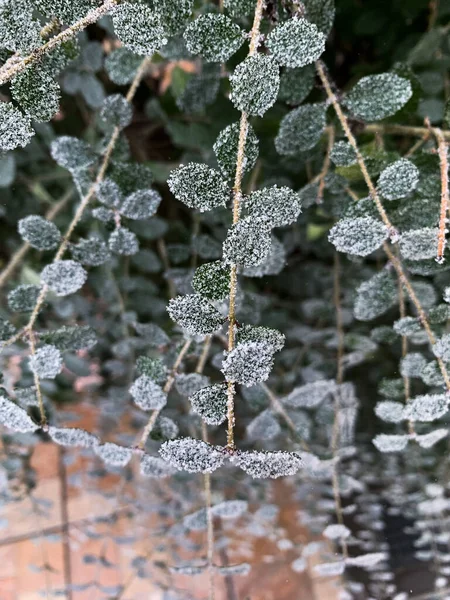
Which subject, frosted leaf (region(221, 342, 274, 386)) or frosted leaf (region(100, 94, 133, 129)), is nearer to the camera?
frosted leaf (region(221, 342, 274, 386))

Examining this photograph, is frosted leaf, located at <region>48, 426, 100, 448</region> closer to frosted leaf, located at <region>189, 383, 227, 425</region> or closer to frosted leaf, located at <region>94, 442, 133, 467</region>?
frosted leaf, located at <region>94, 442, 133, 467</region>

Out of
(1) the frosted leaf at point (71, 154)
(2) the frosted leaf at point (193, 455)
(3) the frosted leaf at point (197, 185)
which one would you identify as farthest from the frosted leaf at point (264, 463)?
(1) the frosted leaf at point (71, 154)

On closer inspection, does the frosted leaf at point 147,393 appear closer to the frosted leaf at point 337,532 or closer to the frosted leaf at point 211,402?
the frosted leaf at point 211,402

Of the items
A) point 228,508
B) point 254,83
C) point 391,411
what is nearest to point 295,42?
point 254,83

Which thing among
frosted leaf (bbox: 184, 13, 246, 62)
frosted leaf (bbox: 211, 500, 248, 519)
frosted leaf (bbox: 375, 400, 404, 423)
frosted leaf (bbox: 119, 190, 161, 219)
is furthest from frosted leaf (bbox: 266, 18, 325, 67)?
frosted leaf (bbox: 211, 500, 248, 519)

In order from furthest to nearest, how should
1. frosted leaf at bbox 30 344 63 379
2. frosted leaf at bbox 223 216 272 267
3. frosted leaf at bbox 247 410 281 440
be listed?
frosted leaf at bbox 247 410 281 440 < frosted leaf at bbox 30 344 63 379 < frosted leaf at bbox 223 216 272 267

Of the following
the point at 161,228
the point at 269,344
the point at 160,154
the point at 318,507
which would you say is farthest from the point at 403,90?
the point at 318,507

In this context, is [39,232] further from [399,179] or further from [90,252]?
[399,179]

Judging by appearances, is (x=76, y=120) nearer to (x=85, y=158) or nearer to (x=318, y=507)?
(x=85, y=158)
